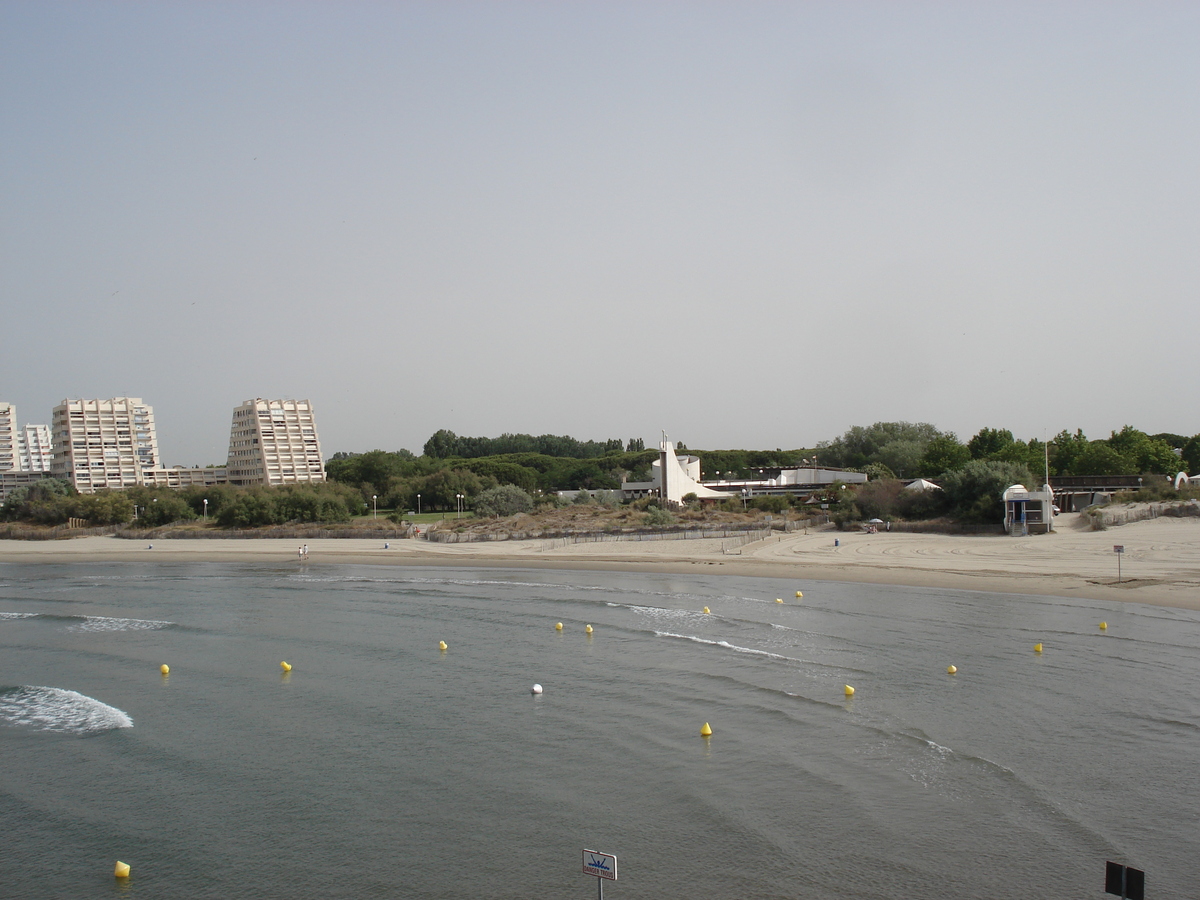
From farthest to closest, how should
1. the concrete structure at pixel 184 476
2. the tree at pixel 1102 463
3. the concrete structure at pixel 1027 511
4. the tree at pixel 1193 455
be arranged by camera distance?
the concrete structure at pixel 184 476 → the tree at pixel 1193 455 → the tree at pixel 1102 463 → the concrete structure at pixel 1027 511

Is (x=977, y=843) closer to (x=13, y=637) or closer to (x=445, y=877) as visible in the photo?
(x=445, y=877)

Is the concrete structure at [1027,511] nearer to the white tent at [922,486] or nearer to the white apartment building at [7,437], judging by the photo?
the white tent at [922,486]

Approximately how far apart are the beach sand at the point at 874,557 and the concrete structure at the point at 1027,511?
1.06 meters

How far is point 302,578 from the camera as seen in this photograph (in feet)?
139

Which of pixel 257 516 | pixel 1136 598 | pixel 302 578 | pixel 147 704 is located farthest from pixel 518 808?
pixel 257 516

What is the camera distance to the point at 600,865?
23.2ft

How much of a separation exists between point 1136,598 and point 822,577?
11704mm

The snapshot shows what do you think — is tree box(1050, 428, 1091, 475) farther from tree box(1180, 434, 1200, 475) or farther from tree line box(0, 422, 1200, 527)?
tree box(1180, 434, 1200, 475)

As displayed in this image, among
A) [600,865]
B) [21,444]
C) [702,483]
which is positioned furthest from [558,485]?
[21,444]

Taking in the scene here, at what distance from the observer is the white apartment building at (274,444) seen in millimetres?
103438

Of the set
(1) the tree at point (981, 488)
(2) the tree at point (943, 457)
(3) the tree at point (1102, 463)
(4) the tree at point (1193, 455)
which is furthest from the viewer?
(4) the tree at point (1193, 455)

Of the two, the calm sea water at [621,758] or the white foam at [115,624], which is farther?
the white foam at [115,624]

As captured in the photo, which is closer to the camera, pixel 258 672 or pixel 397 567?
pixel 258 672

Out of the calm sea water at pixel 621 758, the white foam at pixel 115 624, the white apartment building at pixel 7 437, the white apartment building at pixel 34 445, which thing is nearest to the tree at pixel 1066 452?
the calm sea water at pixel 621 758
